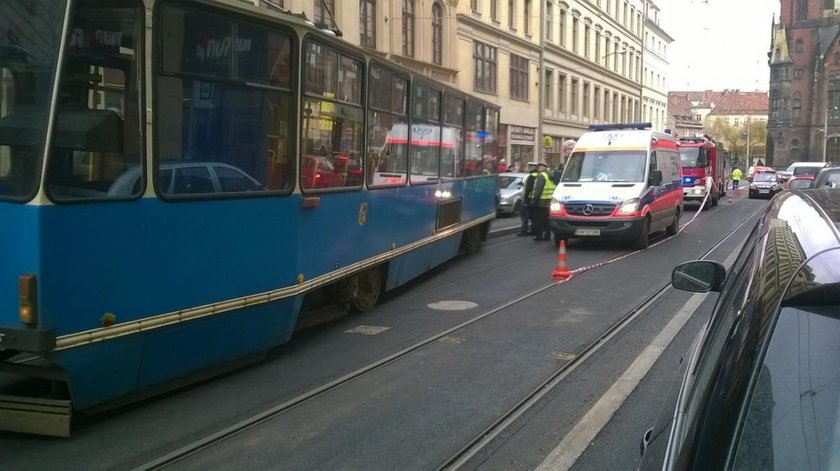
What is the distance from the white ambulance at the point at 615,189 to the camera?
48.7 feet

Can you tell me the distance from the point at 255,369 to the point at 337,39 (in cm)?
343

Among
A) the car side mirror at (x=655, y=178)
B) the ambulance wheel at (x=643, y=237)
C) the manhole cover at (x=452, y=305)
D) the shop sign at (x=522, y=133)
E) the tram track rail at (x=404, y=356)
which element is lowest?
the tram track rail at (x=404, y=356)

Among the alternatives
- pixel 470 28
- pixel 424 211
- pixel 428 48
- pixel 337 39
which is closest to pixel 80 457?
pixel 337 39

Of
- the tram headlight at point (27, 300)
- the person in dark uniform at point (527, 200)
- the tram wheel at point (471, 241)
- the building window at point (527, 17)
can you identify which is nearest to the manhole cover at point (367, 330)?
the tram headlight at point (27, 300)

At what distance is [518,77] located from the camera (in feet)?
133

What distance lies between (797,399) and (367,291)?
25.0 ft

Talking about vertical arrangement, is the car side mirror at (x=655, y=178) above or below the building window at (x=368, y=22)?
below

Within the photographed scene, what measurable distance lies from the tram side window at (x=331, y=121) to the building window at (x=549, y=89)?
38.6 meters

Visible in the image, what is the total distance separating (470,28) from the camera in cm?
3450

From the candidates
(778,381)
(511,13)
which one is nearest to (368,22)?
(511,13)

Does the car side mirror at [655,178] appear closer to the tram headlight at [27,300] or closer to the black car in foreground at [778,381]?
the tram headlight at [27,300]

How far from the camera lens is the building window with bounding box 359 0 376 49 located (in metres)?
26.4

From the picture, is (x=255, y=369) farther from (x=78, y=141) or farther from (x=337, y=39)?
(x=337, y=39)

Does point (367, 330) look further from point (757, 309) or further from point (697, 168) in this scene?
point (697, 168)
